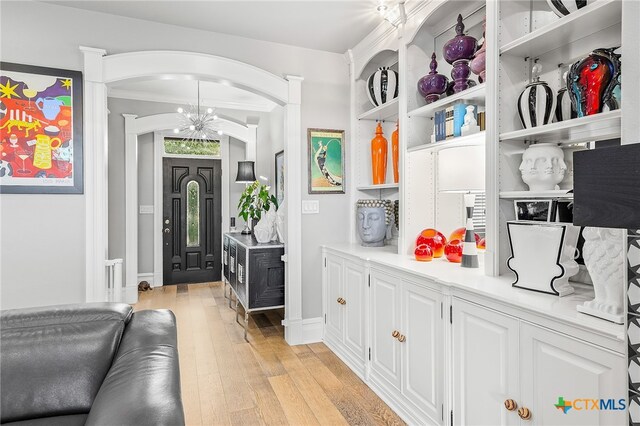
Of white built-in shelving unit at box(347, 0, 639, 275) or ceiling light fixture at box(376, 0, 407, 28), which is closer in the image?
white built-in shelving unit at box(347, 0, 639, 275)

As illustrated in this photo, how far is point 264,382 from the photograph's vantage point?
2.61 m

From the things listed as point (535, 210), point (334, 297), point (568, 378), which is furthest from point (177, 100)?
point (568, 378)

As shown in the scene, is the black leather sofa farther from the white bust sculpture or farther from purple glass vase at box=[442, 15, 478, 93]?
purple glass vase at box=[442, 15, 478, 93]

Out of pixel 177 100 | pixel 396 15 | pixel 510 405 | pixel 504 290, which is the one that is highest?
pixel 177 100

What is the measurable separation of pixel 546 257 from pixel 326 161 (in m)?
2.26

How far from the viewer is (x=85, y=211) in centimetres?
271

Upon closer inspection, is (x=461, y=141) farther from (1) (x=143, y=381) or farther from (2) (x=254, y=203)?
(2) (x=254, y=203)

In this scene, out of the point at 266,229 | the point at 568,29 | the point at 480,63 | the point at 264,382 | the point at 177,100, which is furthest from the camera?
the point at 177,100

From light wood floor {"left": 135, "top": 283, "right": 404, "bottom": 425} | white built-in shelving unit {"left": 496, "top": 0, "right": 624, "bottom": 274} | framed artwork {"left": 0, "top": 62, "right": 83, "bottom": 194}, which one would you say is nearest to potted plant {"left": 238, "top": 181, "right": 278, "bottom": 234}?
light wood floor {"left": 135, "top": 283, "right": 404, "bottom": 425}

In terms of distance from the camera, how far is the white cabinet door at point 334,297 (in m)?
3.03

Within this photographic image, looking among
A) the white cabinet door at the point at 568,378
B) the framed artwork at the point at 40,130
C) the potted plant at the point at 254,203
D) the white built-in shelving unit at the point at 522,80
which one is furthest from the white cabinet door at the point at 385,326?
the framed artwork at the point at 40,130

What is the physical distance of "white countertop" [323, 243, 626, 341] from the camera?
1.19 metres

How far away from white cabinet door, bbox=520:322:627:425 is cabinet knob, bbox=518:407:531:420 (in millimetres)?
12

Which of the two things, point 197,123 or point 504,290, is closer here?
point 504,290
